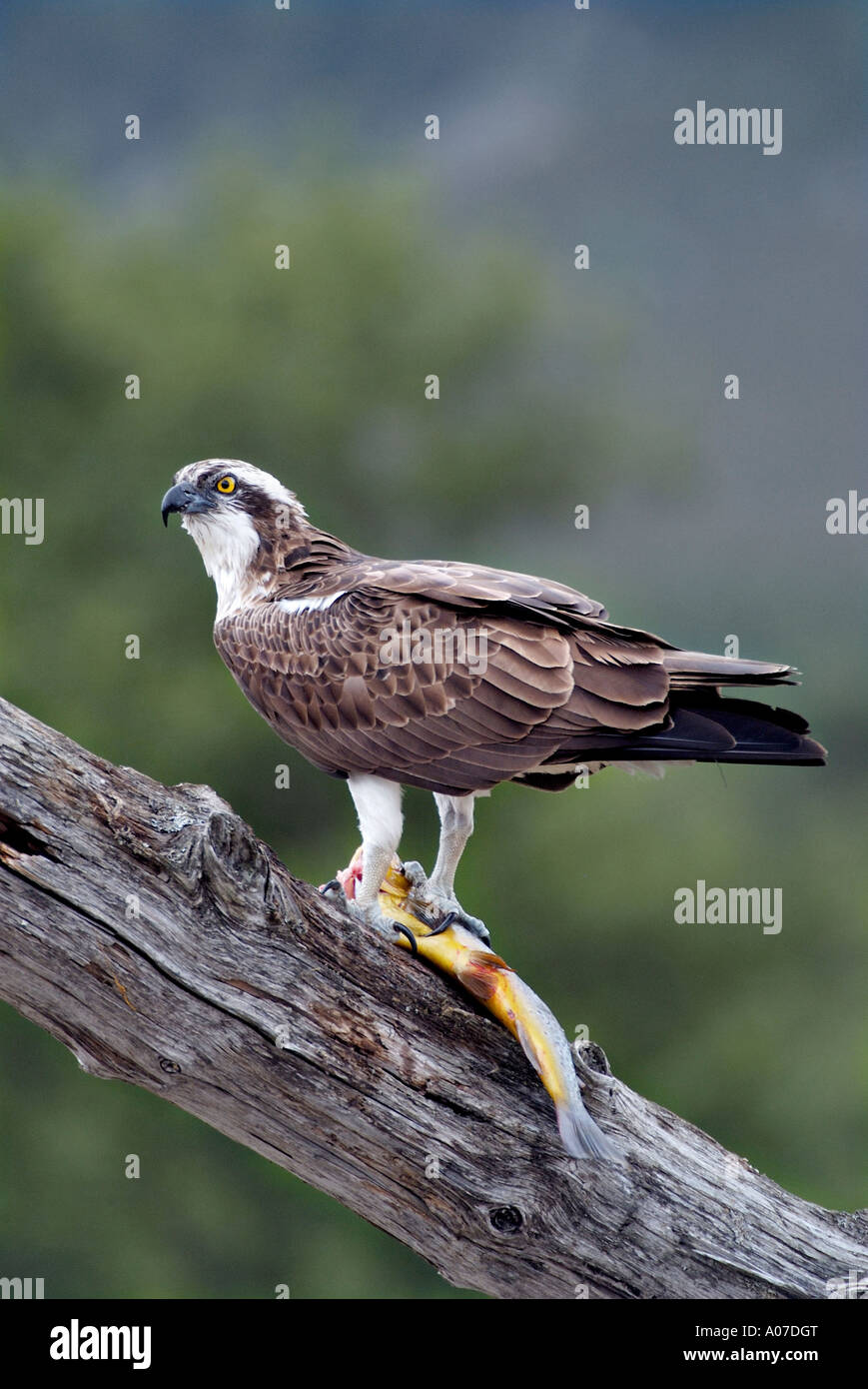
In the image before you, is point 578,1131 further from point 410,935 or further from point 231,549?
point 231,549

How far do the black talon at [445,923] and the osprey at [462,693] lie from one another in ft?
0.16

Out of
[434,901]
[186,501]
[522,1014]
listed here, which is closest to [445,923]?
[434,901]

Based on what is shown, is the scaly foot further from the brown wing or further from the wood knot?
the wood knot

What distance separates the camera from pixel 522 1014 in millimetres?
3826

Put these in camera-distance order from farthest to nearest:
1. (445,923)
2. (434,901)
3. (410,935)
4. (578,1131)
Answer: (434,901)
(445,923)
(410,935)
(578,1131)

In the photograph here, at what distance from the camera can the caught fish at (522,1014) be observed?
376 cm

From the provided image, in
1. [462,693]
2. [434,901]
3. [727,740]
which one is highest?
[462,693]

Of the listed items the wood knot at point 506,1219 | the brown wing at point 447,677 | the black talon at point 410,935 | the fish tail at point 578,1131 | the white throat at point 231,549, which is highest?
the white throat at point 231,549

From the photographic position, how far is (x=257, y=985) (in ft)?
11.7

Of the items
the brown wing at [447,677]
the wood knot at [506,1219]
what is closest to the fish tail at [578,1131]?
the wood knot at [506,1219]

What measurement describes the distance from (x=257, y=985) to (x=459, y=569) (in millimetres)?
1374

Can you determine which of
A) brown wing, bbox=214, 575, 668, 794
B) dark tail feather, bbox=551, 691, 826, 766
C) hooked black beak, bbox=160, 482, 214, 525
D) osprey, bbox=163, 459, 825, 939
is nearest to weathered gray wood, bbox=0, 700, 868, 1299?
osprey, bbox=163, 459, 825, 939

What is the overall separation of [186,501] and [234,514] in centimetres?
15

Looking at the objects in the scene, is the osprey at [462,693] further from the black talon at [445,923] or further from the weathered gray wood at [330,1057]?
the weathered gray wood at [330,1057]
